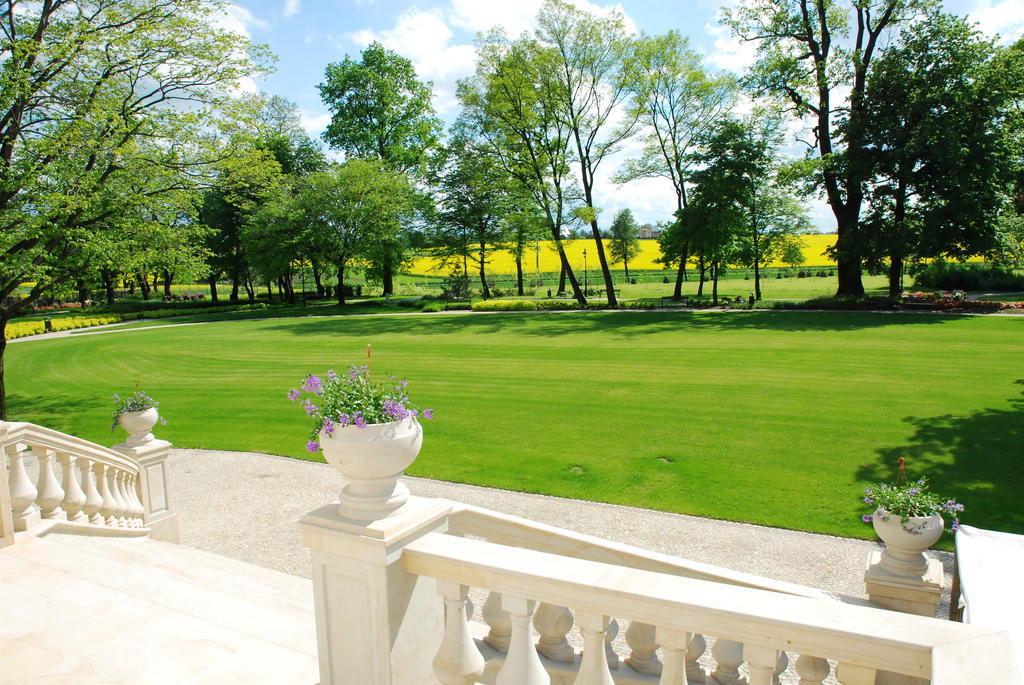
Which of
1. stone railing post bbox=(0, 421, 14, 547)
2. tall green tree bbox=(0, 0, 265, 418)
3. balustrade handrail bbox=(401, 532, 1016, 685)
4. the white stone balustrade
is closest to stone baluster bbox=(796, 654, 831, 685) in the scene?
balustrade handrail bbox=(401, 532, 1016, 685)

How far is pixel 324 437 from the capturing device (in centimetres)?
273

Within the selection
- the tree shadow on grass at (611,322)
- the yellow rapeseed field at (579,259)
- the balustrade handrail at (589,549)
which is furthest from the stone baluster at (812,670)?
the yellow rapeseed field at (579,259)

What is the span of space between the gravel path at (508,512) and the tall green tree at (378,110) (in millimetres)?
43449

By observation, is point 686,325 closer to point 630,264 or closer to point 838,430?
point 838,430

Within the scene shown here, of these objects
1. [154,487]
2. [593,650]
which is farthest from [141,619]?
[154,487]

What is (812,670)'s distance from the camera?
2.51m

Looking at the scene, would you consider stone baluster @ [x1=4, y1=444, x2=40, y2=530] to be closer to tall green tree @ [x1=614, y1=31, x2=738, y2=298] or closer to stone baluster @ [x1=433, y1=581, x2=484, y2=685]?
stone baluster @ [x1=433, y1=581, x2=484, y2=685]

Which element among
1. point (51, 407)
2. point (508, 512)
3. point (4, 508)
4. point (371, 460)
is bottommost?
point (508, 512)

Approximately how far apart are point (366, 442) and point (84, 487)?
611 cm

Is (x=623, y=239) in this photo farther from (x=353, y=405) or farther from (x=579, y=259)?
(x=353, y=405)

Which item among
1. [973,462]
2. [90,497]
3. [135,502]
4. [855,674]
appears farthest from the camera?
[973,462]

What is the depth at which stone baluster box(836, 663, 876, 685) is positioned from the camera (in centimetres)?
213

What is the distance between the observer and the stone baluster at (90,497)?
6691 millimetres

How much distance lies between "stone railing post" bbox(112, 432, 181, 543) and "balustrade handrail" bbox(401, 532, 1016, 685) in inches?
265
